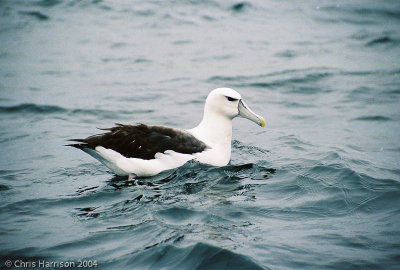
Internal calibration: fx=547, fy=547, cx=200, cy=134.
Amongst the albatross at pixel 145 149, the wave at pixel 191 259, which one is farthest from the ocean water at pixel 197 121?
the albatross at pixel 145 149

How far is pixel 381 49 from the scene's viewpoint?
52.7 ft

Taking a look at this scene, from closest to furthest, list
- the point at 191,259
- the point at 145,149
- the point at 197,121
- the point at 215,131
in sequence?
the point at 191,259 → the point at 145,149 → the point at 215,131 → the point at 197,121

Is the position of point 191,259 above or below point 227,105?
below

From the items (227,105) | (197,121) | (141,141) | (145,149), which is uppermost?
(227,105)

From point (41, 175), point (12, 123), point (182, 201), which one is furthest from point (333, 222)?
point (12, 123)

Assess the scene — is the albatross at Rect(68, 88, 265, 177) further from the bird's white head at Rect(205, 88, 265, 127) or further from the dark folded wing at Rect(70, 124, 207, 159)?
the bird's white head at Rect(205, 88, 265, 127)

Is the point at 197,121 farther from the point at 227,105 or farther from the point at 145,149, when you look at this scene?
the point at 145,149

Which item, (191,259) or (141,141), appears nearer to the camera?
(191,259)

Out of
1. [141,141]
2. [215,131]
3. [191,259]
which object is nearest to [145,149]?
[141,141]

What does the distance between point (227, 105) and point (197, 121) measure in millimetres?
2797

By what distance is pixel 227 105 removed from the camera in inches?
335

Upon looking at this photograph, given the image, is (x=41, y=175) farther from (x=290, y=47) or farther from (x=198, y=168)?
(x=290, y=47)

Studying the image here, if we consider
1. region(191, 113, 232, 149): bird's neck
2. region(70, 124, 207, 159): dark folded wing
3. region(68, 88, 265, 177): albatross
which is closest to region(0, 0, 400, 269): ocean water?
region(68, 88, 265, 177): albatross

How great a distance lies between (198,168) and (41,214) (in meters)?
2.38
